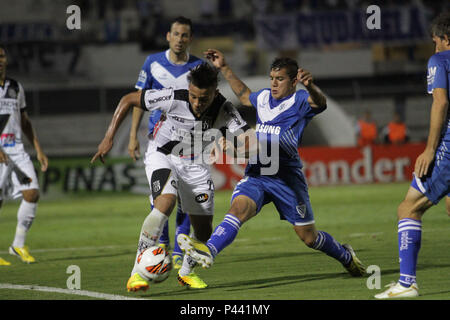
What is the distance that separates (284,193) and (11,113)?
4.21 meters

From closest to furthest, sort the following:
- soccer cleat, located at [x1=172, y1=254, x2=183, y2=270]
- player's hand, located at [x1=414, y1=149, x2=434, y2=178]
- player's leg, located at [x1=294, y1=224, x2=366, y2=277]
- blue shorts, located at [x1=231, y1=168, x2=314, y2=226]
A: player's hand, located at [x1=414, y1=149, x2=434, y2=178]
blue shorts, located at [x1=231, y1=168, x2=314, y2=226]
player's leg, located at [x1=294, y1=224, x2=366, y2=277]
soccer cleat, located at [x1=172, y1=254, x2=183, y2=270]

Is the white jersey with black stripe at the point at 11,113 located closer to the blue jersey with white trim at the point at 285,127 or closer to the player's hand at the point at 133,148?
the player's hand at the point at 133,148

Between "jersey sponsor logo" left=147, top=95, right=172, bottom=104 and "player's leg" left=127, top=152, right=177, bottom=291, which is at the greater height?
"jersey sponsor logo" left=147, top=95, right=172, bottom=104

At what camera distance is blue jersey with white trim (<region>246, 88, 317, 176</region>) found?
721cm

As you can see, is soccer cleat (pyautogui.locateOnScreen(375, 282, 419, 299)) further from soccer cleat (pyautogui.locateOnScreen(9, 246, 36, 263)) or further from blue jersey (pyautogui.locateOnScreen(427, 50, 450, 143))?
soccer cleat (pyautogui.locateOnScreen(9, 246, 36, 263))

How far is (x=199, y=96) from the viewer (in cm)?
688

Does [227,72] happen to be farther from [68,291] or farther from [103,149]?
[68,291]

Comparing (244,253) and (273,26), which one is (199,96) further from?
(273,26)

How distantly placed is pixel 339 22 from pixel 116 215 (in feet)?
57.8

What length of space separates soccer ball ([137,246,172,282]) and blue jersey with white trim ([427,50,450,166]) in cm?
236

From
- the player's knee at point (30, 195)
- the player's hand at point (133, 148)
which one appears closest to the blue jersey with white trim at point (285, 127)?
the player's hand at point (133, 148)

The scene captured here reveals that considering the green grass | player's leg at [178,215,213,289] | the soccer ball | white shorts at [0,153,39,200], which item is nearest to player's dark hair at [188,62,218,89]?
player's leg at [178,215,213,289]

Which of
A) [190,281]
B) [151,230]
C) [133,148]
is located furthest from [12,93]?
[190,281]
